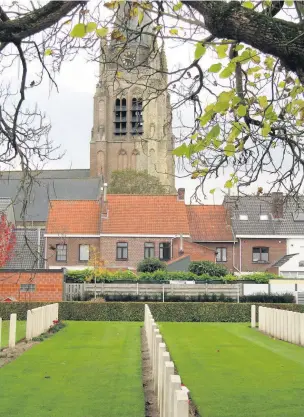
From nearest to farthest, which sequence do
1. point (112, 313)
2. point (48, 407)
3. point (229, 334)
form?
point (48, 407), point (229, 334), point (112, 313)

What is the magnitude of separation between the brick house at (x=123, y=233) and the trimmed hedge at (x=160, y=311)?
1622 centimetres

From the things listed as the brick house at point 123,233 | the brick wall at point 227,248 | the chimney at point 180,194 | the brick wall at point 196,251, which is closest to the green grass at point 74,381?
the brick wall at point 196,251

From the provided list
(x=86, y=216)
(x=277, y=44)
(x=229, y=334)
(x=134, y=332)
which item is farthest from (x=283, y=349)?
(x=86, y=216)

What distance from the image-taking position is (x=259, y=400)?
9.88m

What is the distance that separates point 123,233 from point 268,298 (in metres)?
18.2

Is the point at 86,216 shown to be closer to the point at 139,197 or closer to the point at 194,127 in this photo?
the point at 139,197

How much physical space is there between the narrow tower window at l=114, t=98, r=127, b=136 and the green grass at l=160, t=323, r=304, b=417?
2954 inches

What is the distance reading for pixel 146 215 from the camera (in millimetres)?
52375

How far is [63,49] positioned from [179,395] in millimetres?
4386

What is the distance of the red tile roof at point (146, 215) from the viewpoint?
51062 mm

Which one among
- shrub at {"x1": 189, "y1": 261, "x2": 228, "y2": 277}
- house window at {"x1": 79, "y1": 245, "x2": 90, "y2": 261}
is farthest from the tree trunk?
house window at {"x1": 79, "y1": 245, "x2": 90, "y2": 261}

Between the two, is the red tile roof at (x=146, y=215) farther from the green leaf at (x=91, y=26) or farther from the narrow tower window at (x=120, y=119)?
the green leaf at (x=91, y=26)

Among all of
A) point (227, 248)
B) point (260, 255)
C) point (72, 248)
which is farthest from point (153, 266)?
point (260, 255)

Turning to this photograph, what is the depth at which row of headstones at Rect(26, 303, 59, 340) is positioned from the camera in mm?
19250
